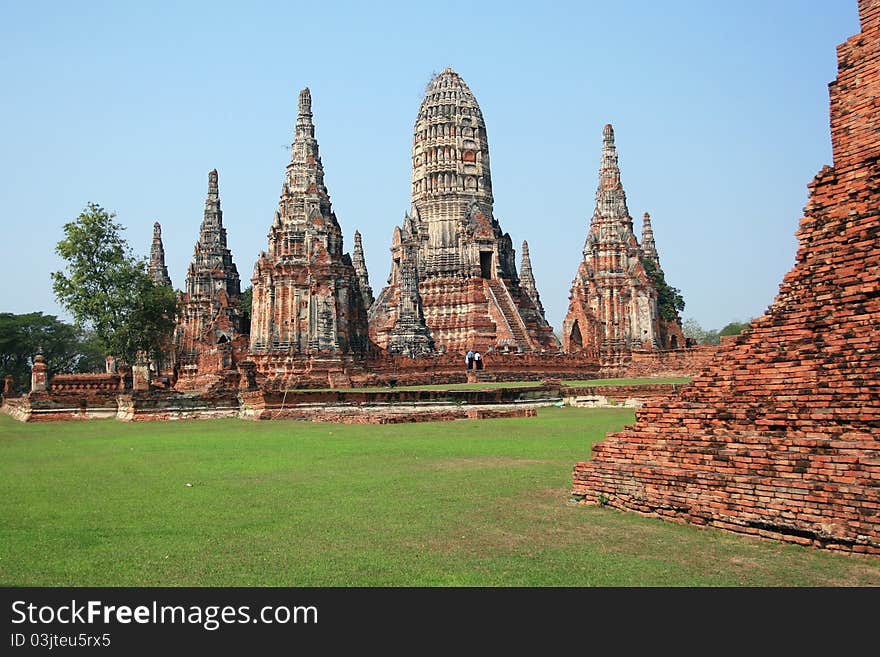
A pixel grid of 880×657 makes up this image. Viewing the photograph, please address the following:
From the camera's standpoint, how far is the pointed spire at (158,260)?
199 ft

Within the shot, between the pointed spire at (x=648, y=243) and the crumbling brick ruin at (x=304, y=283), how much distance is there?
102ft

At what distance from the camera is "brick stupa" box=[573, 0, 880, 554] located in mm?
6797

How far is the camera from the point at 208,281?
53.9m

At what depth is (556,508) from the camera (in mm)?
8484

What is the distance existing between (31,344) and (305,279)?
36.6 metres

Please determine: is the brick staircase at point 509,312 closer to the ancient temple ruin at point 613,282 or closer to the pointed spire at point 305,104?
the ancient temple ruin at point 613,282

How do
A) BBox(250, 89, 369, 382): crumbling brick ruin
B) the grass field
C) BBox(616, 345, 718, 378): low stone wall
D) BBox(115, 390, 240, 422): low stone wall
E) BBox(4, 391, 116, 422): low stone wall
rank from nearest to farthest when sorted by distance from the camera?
the grass field
BBox(115, 390, 240, 422): low stone wall
BBox(4, 391, 116, 422): low stone wall
BBox(616, 345, 718, 378): low stone wall
BBox(250, 89, 369, 382): crumbling brick ruin

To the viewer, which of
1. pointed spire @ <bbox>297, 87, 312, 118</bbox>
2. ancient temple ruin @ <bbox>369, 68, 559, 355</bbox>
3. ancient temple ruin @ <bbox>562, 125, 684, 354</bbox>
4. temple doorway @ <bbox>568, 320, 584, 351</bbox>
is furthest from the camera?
ancient temple ruin @ <bbox>369, 68, 559, 355</bbox>

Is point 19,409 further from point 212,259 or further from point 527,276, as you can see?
point 527,276

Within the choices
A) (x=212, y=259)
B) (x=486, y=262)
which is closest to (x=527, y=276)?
(x=486, y=262)

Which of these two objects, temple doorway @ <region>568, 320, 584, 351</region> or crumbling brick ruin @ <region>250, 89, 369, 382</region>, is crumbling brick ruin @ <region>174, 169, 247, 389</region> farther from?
temple doorway @ <region>568, 320, 584, 351</region>

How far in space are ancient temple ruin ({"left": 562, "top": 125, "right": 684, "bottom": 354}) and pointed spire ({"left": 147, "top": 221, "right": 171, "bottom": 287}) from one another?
96.6 feet

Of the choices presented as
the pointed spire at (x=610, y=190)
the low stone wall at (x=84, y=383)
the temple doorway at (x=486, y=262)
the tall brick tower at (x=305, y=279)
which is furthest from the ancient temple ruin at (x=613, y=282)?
the low stone wall at (x=84, y=383)

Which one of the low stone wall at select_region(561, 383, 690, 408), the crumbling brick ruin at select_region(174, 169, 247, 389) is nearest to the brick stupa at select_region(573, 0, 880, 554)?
the low stone wall at select_region(561, 383, 690, 408)
